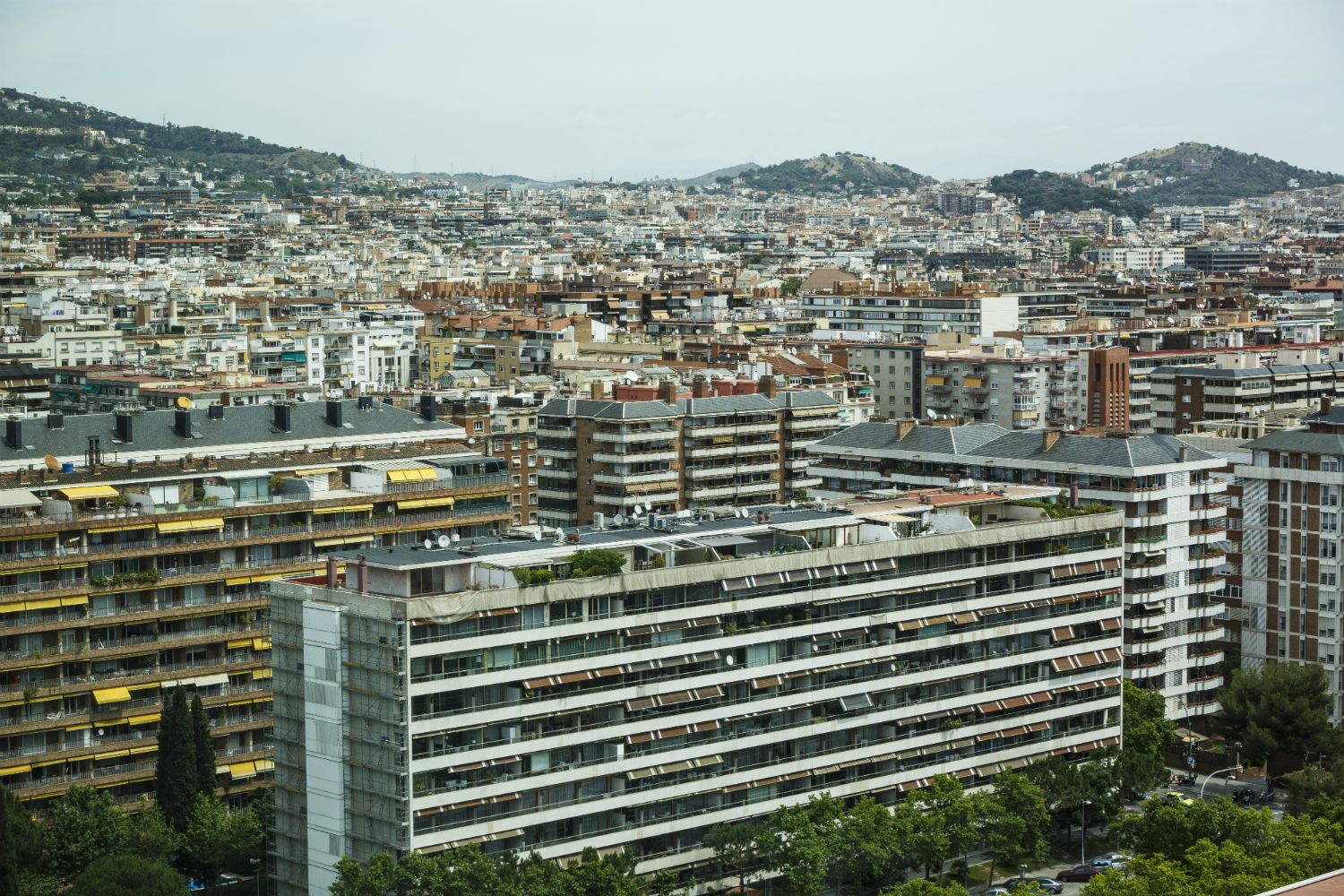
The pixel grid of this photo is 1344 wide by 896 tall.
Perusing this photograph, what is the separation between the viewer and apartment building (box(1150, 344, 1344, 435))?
108938mm

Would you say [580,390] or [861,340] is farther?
[861,340]

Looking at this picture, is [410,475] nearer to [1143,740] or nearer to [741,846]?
[741,846]

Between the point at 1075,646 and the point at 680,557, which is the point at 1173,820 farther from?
the point at 680,557

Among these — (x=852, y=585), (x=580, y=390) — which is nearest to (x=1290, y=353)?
(x=580, y=390)

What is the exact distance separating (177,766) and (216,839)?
2.87 metres

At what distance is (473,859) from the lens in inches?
1694

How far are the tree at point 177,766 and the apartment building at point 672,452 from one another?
29832 mm

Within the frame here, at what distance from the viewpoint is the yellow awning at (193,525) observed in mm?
56375

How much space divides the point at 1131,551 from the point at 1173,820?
51.1ft

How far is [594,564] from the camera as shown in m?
46.8

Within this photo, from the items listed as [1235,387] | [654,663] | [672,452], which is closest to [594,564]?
[654,663]

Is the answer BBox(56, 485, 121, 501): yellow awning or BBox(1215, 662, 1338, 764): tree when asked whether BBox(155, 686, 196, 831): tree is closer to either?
BBox(56, 485, 121, 501): yellow awning

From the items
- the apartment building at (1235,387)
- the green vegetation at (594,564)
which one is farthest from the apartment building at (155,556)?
the apartment building at (1235,387)

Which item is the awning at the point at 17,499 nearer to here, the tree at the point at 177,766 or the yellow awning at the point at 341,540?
the tree at the point at 177,766
